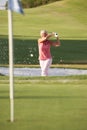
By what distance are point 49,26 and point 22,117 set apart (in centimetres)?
5032

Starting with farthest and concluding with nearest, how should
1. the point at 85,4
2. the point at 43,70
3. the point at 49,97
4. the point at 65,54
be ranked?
the point at 85,4
the point at 65,54
the point at 43,70
the point at 49,97

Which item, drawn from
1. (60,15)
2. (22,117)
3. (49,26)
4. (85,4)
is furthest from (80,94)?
(85,4)

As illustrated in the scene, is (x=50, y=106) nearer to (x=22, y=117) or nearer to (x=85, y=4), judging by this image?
(x=22, y=117)

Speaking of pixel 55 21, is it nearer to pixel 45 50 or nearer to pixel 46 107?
pixel 45 50

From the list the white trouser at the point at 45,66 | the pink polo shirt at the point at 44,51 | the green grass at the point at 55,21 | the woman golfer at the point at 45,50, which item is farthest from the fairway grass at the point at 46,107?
the green grass at the point at 55,21

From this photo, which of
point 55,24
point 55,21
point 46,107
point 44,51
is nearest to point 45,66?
point 44,51

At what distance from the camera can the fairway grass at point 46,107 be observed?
8.13m

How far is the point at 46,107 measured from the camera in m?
9.45

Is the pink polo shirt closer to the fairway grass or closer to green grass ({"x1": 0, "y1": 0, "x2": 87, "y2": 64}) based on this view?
the fairway grass

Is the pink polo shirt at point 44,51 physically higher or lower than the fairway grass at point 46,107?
lower

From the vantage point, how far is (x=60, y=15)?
222 feet

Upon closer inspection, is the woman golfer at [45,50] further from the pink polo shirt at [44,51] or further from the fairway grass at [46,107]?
the fairway grass at [46,107]

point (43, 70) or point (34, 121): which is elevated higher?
point (34, 121)

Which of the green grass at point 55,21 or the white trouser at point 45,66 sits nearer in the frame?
the white trouser at point 45,66
